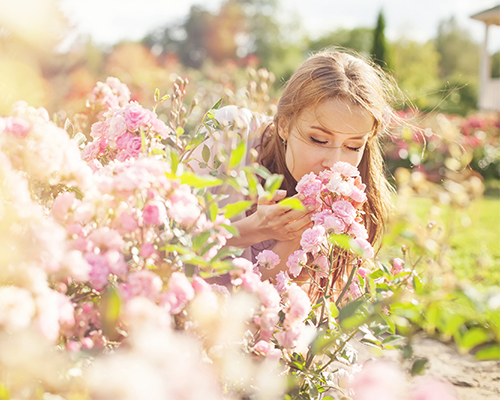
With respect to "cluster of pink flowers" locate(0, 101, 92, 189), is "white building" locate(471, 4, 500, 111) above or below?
above

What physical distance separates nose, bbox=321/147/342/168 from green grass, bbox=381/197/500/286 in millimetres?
427

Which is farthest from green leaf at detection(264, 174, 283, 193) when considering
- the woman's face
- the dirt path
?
the dirt path

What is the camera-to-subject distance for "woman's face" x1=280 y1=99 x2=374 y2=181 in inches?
73.5

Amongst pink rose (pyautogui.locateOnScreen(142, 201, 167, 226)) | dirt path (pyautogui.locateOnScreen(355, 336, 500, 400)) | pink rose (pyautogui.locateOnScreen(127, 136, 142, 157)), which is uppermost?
pink rose (pyautogui.locateOnScreen(127, 136, 142, 157))

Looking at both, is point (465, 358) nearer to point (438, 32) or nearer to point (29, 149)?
point (29, 149)

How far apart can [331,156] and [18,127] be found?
1.24m

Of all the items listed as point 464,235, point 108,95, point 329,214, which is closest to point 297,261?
point 329,214

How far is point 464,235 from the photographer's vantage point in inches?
205

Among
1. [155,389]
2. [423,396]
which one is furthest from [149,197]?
[423,396]

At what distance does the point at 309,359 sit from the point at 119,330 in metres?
0.57

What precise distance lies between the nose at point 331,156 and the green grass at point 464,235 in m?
0.43

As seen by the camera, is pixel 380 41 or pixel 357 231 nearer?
pixel 357 231

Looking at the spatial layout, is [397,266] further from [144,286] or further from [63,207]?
[63,207]

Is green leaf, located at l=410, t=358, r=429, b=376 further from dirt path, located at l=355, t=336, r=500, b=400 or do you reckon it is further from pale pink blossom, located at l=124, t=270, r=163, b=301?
dirt path, located at l=355, t=336, r=500, b=400
